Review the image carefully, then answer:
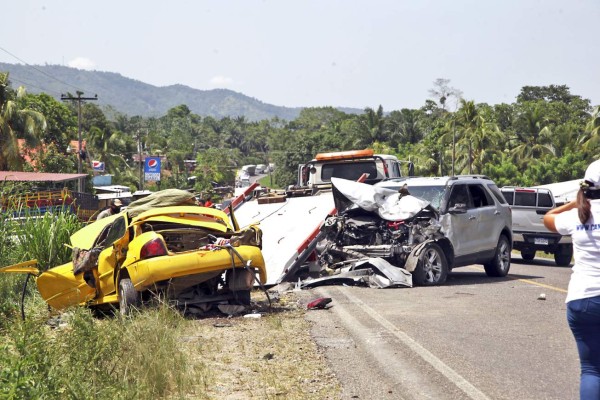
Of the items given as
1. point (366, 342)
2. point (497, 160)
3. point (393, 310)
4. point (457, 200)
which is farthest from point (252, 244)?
point (497, 160)

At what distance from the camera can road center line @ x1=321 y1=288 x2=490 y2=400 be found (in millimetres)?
6855

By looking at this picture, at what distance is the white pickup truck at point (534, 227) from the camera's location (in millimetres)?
22641

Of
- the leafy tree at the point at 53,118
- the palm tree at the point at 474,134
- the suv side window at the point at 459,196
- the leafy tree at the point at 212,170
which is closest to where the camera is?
the suv side window at the point at 459,196

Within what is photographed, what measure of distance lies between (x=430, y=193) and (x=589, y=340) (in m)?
10.4

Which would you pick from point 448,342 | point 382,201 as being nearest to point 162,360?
point 448,342

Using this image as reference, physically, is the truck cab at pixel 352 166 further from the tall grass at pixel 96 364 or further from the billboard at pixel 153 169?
the billboard at pixel 153 169

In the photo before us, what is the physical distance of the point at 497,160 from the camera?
7188 centimetres

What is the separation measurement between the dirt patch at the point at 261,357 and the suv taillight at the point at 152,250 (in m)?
0.96

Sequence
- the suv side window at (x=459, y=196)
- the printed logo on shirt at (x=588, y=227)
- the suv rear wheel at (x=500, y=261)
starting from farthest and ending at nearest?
1. the suv rear wheel at (x=500, y=261)
2. the suv side window at (x=459, y=196)
3. the printed logo on shirt at (x=588, y=227)

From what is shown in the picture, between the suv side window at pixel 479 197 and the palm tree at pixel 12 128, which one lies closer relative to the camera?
the suv side window at pixel 479 197

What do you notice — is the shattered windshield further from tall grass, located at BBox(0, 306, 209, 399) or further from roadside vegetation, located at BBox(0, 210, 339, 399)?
tall grass, located at BBox(0, 306, 209, 399)

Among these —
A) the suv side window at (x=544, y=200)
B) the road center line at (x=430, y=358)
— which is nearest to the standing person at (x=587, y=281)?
the road center line at (x=430, y=358)

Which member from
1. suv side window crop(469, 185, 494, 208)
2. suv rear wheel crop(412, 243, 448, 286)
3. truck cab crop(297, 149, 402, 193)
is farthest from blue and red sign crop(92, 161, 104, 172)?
suv rear wheel crop(412, 243, 448, 286)

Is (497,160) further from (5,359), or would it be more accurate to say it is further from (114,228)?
(5,359)
